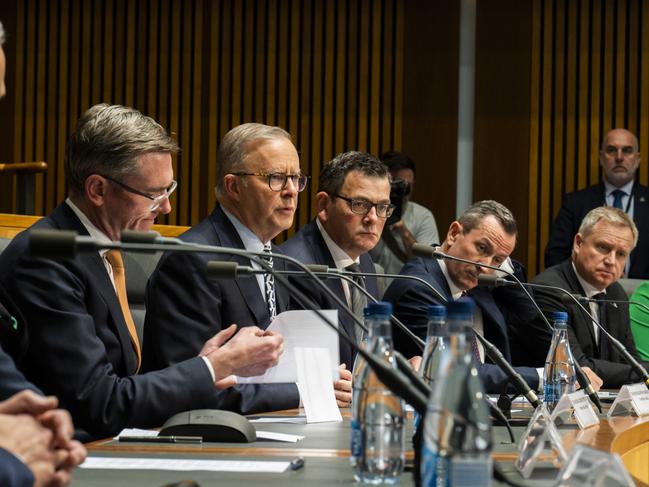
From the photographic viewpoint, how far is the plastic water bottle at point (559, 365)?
3.18 m

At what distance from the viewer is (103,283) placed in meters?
2.66

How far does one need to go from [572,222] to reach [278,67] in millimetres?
2487

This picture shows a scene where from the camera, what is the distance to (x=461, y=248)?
14.1 ft

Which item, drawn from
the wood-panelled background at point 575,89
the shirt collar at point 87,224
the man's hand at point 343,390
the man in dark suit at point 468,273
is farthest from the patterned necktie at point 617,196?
the shirt collar at point 87,224

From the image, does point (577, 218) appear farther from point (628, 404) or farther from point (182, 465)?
point (182, 465)

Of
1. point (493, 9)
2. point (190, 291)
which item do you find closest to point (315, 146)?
point (493, 9)

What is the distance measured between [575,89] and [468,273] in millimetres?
4057

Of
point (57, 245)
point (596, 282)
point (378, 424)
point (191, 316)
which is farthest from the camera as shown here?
point (596, 282)

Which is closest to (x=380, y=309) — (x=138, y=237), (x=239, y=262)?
(x=138, y=237)

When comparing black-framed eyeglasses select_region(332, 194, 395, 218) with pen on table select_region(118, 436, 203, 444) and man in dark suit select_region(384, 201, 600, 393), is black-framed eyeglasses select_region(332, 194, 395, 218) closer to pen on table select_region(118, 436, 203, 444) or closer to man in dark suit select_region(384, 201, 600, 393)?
man in dark suit select_region(384, 201, 600, 393)

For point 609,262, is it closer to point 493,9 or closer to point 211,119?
point 493,9

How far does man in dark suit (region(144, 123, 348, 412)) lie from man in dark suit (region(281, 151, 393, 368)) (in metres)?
0.48

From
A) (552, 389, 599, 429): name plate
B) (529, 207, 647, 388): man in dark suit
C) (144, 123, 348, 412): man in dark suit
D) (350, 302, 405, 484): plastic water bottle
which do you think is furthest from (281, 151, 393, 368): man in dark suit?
(350, 302, 405, 484): plastic water bottle

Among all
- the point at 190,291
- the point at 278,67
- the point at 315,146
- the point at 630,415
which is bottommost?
the point at 630,415
